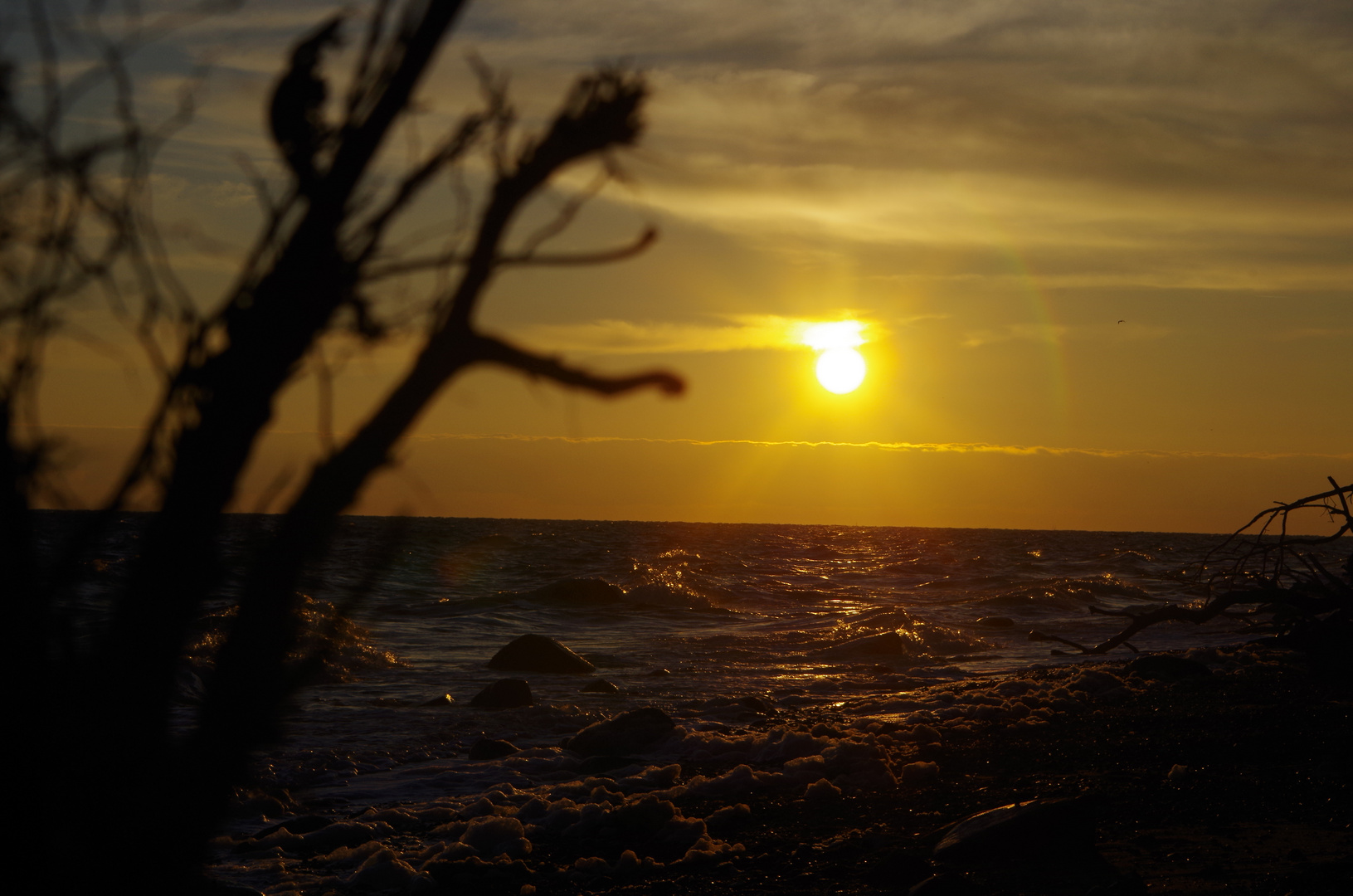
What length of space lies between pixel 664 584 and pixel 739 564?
17489mm

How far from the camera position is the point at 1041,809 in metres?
6.62

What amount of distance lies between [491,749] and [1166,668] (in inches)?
354

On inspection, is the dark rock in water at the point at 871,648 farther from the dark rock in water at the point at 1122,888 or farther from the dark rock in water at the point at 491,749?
the dark rock in water at the point at 1122,888

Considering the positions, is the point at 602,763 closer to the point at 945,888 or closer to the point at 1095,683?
the point at 945,888

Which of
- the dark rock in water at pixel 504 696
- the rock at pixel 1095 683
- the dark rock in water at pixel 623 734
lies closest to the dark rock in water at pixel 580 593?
the dark rock in water at pixel 504 696

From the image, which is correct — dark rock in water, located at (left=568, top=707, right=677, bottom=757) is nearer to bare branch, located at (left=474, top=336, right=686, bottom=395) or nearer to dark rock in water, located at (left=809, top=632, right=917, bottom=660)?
dark rock in water, located at (left=809, top=632, right=917, bottom=660)

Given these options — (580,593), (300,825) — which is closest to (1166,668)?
(300,825)

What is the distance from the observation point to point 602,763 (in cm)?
1021

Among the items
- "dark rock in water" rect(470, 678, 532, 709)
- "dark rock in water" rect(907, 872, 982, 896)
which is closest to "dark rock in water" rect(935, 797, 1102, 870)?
"dark rock in water" rect(907, 872, 982, 896)

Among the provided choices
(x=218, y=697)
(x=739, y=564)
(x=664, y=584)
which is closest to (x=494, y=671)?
(x=218, y=697)

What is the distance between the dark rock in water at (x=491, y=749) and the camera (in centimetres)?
1101

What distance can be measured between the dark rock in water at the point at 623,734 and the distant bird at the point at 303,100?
29.7 feet

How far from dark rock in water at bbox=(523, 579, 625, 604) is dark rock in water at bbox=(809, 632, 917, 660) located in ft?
38.2

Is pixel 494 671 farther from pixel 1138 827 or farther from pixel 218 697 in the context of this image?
pixel 218 697
